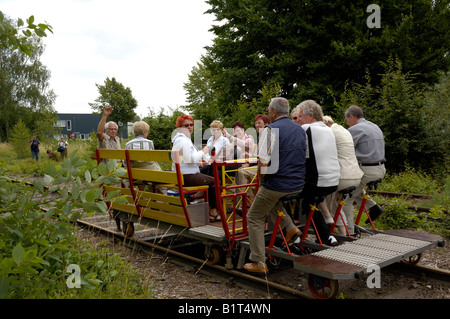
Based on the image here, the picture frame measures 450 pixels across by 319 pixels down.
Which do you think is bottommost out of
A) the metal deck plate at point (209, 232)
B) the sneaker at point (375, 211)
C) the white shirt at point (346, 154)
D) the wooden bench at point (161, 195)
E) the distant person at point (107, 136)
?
the metal deck plate at point (209, 232)

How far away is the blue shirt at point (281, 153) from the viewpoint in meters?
4.71

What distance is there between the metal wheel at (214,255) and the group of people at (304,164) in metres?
0.63

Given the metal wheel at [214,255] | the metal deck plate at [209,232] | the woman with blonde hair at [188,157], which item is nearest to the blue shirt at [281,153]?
the metal deck plate at [209,232]

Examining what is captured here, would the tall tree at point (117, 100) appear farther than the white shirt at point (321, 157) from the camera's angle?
Yes

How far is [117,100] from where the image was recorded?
44.9m

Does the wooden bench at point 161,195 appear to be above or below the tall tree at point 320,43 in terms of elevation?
below

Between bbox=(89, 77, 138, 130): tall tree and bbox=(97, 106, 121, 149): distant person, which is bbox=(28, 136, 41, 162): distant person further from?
bbox=(89, 77, 138, 130): tall tree

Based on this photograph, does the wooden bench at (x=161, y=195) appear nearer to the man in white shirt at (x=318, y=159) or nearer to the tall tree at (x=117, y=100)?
the man in white shirt at (x=318, y=159)

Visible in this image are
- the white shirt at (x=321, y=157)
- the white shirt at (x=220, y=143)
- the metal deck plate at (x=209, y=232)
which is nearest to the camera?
the white shirt at (x=321, y=157)

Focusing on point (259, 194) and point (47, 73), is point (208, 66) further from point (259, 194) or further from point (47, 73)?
point (47, 73)

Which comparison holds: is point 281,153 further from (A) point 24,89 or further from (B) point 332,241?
(A) point 24,89

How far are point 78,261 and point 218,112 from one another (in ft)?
54.3

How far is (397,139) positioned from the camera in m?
12.9
